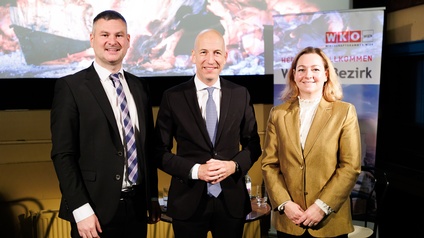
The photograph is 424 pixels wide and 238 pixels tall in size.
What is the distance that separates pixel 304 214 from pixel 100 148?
995 millimetres

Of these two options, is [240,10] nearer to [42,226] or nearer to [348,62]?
[348,62]

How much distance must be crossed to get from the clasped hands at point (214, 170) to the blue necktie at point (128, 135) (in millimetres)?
314

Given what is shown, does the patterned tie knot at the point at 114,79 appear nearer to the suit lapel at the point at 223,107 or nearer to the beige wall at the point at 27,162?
the suit lapel at the point at 223,107

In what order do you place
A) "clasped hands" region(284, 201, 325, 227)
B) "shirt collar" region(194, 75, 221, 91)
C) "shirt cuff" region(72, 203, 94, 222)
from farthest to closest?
"shirt collar" region(194, 75, 221, 91) < "clasped hands" region(284, 201, 325, 227) < "shirt cuff" region(72, 203, 94, 222)

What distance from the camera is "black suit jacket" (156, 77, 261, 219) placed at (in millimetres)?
2139

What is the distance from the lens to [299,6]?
4.30 m

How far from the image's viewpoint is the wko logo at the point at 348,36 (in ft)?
A: 12.4

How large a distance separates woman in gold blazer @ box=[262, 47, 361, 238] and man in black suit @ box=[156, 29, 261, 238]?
197 mm

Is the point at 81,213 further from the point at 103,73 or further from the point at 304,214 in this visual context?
the point at 304,214

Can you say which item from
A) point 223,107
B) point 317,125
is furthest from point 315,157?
point 223,107

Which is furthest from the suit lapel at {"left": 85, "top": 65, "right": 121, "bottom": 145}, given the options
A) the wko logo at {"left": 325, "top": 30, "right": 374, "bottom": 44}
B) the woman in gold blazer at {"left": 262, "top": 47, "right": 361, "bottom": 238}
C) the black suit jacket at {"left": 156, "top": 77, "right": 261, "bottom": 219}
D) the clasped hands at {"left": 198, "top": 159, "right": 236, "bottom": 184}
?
the wko logo at {"left": 325, "top": 30, "right": 374, "bottom": 44}

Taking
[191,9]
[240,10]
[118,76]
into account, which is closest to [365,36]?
[240,10]

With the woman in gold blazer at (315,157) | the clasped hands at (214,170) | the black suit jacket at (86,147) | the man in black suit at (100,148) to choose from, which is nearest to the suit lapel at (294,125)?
the woman in gold blazer at (315,157)

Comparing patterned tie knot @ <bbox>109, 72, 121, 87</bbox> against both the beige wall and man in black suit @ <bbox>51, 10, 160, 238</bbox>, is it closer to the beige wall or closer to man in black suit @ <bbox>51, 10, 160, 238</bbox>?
man in black suit @ <bbox>51, 10, 160, 238</bbox>
